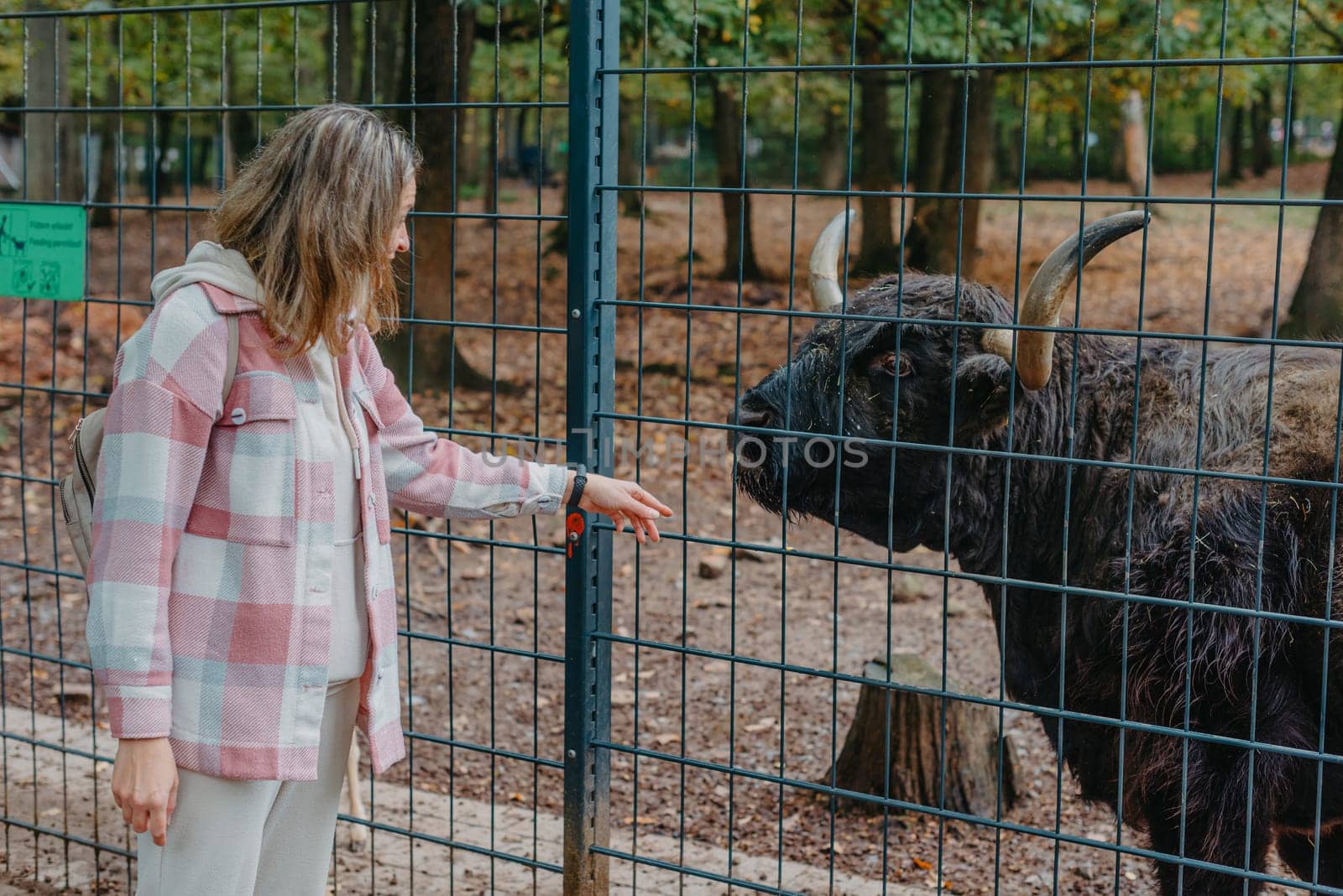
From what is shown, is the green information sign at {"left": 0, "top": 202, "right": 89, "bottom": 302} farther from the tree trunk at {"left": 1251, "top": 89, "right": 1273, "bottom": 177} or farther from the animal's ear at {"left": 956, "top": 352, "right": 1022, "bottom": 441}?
the tree trunk at {"left": 1251, "top": 89, "right": 1273, "bottom": 177}

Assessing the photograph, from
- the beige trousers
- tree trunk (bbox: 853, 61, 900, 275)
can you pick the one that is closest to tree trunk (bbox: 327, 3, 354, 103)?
tree trunk (bbox: 853, 61, 900, 275)

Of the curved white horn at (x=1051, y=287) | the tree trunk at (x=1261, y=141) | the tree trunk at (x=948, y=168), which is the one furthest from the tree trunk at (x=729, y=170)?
the tree trunk at (x=1261, y=141)

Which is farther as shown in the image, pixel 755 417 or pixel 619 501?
pixel 755 417

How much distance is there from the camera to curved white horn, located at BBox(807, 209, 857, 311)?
4336 millimetres

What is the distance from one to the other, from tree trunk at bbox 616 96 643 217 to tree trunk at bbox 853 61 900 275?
7.98 m

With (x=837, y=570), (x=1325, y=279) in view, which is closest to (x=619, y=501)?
(x=837, y=570)

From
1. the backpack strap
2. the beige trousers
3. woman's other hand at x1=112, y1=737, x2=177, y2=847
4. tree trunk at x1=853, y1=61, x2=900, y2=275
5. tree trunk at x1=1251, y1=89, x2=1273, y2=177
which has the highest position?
tree trunk at x1=1251, y1=89, x2=1273, y2=177

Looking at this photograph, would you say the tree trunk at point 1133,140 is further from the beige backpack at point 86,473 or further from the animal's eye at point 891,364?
the beige backpack at point 86,473

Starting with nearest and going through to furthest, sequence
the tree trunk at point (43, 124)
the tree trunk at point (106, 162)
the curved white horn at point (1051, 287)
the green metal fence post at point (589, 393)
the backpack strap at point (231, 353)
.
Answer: the backpack strap at point (231, 353), the curved white horn at point (1051, 287), the green metal fence post at point (589, 393), the tree trunk at point (43, 124), the tree trunk at point (106, 162)

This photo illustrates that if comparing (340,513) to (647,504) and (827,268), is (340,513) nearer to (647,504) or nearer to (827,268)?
(647,504)

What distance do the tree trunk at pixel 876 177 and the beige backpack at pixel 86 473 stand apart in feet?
31.3

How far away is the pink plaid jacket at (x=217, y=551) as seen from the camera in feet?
8.04

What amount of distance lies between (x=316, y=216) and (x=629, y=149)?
2435cm

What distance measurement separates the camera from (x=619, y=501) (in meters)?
3.20
